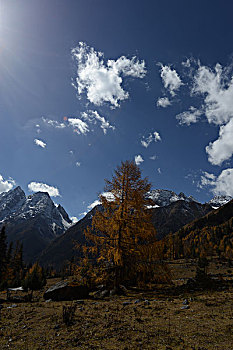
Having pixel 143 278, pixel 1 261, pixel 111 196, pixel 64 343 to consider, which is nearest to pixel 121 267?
pixel 143 278

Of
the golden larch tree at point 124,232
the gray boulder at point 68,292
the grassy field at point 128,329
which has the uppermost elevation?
the golden larch tree at point 124,232

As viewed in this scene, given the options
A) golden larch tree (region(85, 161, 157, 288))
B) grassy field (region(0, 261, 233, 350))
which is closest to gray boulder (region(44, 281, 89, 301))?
golden larch tree (region(85, 161, 157, 288))

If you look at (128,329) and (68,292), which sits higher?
(128,329)

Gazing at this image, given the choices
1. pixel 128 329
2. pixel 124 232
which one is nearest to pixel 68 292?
pixel 124 232

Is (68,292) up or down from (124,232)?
down

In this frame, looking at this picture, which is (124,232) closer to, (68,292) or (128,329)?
(68,292)

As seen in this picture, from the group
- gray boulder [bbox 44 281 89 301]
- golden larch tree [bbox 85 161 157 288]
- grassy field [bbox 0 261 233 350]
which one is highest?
golden larch tree [bbox 85 161 157 288]

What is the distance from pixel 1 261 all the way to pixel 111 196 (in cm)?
4415

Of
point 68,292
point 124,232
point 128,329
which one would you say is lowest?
point 68,292

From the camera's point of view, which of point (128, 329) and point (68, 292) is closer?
point (128, 329)

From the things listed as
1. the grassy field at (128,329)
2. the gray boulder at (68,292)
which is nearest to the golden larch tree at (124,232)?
the gray boulder at (68,292)

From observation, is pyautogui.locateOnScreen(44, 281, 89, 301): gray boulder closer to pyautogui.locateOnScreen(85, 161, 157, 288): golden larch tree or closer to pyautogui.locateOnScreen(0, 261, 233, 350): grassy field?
pyautogui.locateOnScreen(85, 161, 157, 288): golden larch tree

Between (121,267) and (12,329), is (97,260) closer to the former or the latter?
(121,267)

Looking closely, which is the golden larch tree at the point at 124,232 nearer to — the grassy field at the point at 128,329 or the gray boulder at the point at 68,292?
the gray boulder at the point at 68,292
